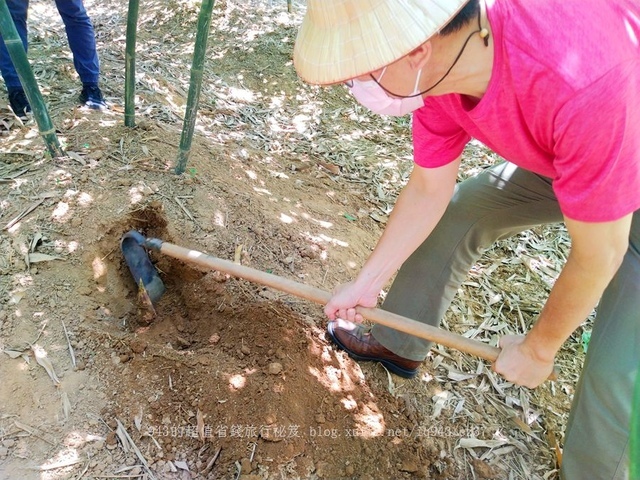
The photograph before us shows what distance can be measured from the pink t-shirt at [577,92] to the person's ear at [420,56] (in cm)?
19

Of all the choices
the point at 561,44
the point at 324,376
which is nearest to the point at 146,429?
the point at 324,376

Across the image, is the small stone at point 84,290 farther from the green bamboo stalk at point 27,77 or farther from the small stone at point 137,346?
the green bamboo stalk at point 27,77

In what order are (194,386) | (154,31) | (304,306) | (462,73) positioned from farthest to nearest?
(154,31) → (304,306) → (194,386) → (462,73)

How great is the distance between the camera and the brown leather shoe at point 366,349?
279 centimetres

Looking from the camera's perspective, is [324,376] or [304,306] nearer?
[324,376]

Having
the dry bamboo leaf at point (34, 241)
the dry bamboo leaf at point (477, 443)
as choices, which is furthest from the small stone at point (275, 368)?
the dry bamboo leaf at point (34, 241)

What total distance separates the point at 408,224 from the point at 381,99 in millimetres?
690

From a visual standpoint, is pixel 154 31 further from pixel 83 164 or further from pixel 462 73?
pixel 462 73

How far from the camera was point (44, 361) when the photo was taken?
2.50 m

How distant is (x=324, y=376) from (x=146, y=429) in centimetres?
90

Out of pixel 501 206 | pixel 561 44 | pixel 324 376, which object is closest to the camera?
pixel 561 44

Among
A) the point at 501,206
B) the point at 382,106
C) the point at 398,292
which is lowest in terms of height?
the point at 398,292

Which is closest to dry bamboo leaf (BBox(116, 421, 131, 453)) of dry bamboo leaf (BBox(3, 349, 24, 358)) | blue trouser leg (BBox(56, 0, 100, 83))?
dry bamboo leaf (BBox(3, 349, 24, 358))

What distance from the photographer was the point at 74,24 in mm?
3807
